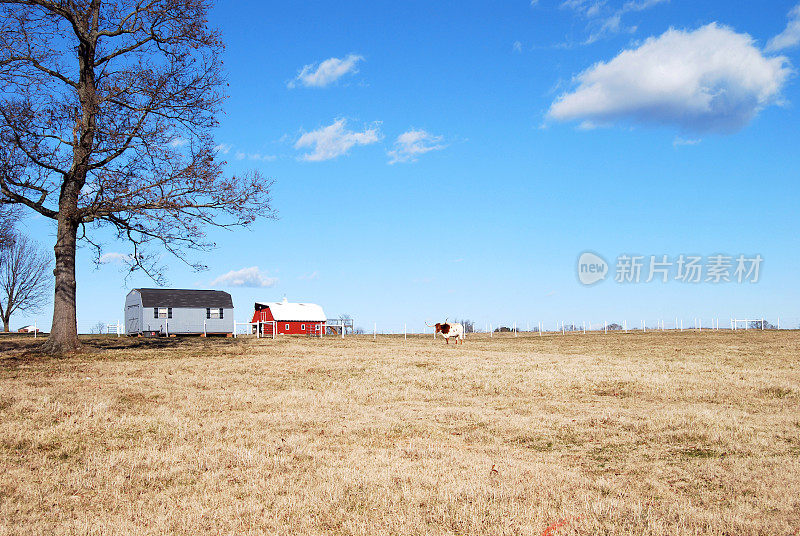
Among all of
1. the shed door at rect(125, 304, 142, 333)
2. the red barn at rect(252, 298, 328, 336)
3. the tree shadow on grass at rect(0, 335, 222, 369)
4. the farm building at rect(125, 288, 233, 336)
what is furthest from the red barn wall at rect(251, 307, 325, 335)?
the tree shadow on grass at rect(0, 335, 222, 369)

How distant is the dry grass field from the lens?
7.91 m

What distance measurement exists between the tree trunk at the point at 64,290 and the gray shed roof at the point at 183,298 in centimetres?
3624

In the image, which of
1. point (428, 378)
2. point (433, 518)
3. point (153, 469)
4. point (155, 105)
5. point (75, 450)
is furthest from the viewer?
point (155, 105)

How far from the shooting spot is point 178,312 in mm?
64312

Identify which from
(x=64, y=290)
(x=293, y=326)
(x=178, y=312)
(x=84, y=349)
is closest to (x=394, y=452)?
A: (x=64, y=290)

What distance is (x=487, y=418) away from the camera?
15.2 meters

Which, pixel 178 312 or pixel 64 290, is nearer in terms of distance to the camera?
pixel 64 290

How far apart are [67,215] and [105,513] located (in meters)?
22.2

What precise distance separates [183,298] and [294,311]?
42.0 ft

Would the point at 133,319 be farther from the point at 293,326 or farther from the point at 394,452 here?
the point at 394,452

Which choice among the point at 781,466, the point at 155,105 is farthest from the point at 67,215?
the point at 781,466

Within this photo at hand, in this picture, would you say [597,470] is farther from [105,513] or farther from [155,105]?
[155,105]

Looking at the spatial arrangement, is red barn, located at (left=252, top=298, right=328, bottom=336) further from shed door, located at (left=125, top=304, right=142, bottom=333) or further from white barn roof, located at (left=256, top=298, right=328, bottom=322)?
shed door, located at (left=125, top=304, right=142, bottom=333)

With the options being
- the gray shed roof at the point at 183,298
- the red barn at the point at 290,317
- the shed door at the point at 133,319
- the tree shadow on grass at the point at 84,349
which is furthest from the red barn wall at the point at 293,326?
the tree shadow on grass at the point at 84,349
